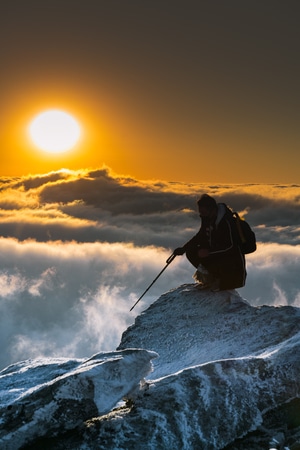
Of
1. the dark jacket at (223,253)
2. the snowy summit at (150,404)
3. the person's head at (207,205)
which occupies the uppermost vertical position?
the person's head at (207,205)

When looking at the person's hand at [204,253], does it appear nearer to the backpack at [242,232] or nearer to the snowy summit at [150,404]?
the backpack at [242,232]

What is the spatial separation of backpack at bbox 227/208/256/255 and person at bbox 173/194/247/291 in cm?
7

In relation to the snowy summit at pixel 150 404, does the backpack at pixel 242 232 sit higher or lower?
higher

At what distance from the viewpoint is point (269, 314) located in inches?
375

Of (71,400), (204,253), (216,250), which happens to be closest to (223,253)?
(216,250)

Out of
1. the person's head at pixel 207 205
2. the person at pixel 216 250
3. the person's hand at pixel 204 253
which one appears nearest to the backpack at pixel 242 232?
the person at pixel 216 250

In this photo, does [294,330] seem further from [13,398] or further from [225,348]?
[13,398]

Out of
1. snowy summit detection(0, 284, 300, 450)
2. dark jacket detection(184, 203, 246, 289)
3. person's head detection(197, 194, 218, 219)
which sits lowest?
snowy summit detection(0, 284, 300, 450)

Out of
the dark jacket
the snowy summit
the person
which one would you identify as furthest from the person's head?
the snowy summit

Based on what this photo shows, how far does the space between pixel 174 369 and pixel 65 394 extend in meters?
3.28

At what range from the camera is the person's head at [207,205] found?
10.6 m

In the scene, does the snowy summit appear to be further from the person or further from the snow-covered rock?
the person

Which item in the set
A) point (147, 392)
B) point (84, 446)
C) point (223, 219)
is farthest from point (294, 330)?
point (84, 446)

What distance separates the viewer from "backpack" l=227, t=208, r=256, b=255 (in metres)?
10.7
